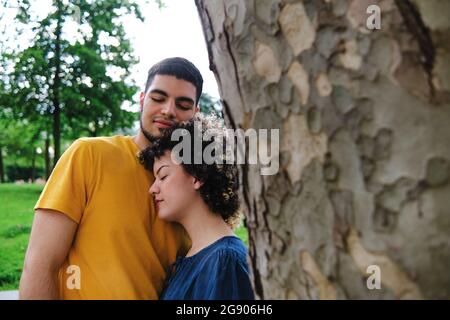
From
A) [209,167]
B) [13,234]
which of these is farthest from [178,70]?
[13,234]

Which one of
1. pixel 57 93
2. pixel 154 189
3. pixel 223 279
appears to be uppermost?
pixel 57 93

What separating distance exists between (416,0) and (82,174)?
5.43 ft

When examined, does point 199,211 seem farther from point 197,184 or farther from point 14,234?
point 14,234

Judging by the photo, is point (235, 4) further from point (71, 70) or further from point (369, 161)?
point (71, 70)

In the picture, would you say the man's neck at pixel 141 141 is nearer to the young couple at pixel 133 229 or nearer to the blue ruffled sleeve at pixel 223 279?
the young couple at pixel 133 229

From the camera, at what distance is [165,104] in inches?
99.0

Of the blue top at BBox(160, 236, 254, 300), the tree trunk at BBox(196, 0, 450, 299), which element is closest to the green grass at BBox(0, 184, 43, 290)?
the blue top at BBox(160, 236, 254, 300)

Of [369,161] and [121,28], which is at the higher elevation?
[121,28]

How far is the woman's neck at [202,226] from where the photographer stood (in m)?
2.14

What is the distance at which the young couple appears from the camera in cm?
194

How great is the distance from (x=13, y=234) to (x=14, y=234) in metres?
0.03

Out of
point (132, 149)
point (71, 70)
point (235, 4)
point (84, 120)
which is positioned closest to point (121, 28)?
point (71, 70)

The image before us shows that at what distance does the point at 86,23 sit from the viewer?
14.5 meters
